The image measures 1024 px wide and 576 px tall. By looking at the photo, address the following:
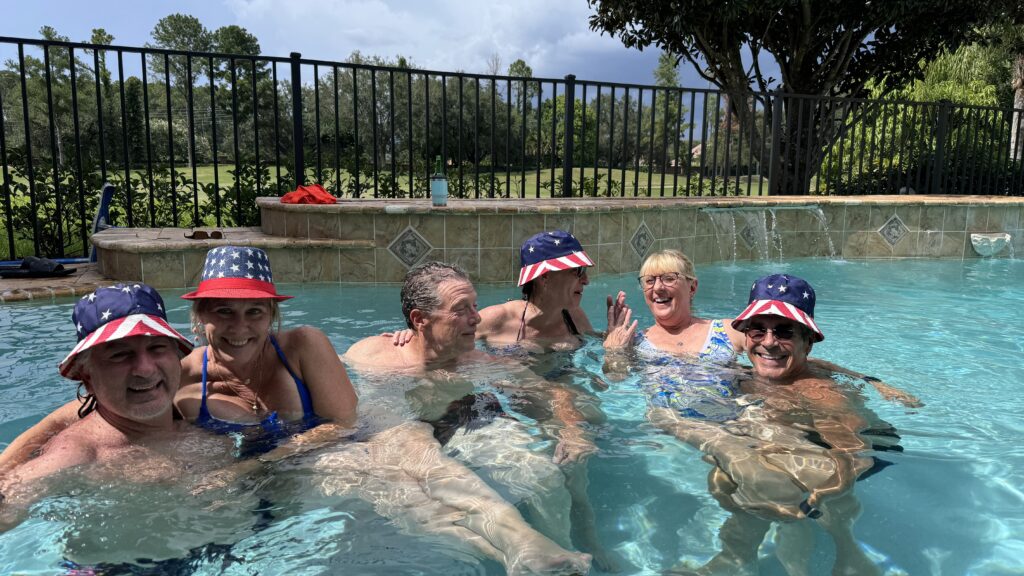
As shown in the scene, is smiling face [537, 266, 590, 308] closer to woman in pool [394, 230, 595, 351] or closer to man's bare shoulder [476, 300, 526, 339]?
woman in pool [394, 230, 595, 351]

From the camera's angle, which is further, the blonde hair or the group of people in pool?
the blonde hair

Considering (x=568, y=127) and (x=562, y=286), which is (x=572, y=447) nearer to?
(x=562, y=286)

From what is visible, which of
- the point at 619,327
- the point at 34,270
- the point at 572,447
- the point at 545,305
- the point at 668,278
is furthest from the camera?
the point at 34,270

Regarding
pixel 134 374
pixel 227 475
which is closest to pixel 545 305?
pixel 227 475

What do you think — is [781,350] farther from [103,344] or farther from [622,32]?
[622,32]

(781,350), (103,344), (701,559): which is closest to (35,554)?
(103,344)

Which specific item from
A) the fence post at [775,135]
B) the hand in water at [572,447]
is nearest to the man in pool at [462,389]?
the hand in water at [572,447]

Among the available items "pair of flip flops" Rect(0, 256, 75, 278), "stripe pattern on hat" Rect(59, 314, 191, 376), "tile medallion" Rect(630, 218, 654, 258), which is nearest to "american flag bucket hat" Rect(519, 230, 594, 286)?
"stripe pattern on hat" Rect(59, 314, 191, 376)

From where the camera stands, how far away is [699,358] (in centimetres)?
422

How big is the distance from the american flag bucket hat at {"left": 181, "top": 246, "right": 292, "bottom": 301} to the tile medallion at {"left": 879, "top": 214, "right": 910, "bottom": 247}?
9602mm

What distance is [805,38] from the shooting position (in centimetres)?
1274

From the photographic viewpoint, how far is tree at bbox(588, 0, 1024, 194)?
12.0 metres

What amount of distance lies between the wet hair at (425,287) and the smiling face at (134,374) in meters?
1.31

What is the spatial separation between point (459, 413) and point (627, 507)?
984 millimetres
